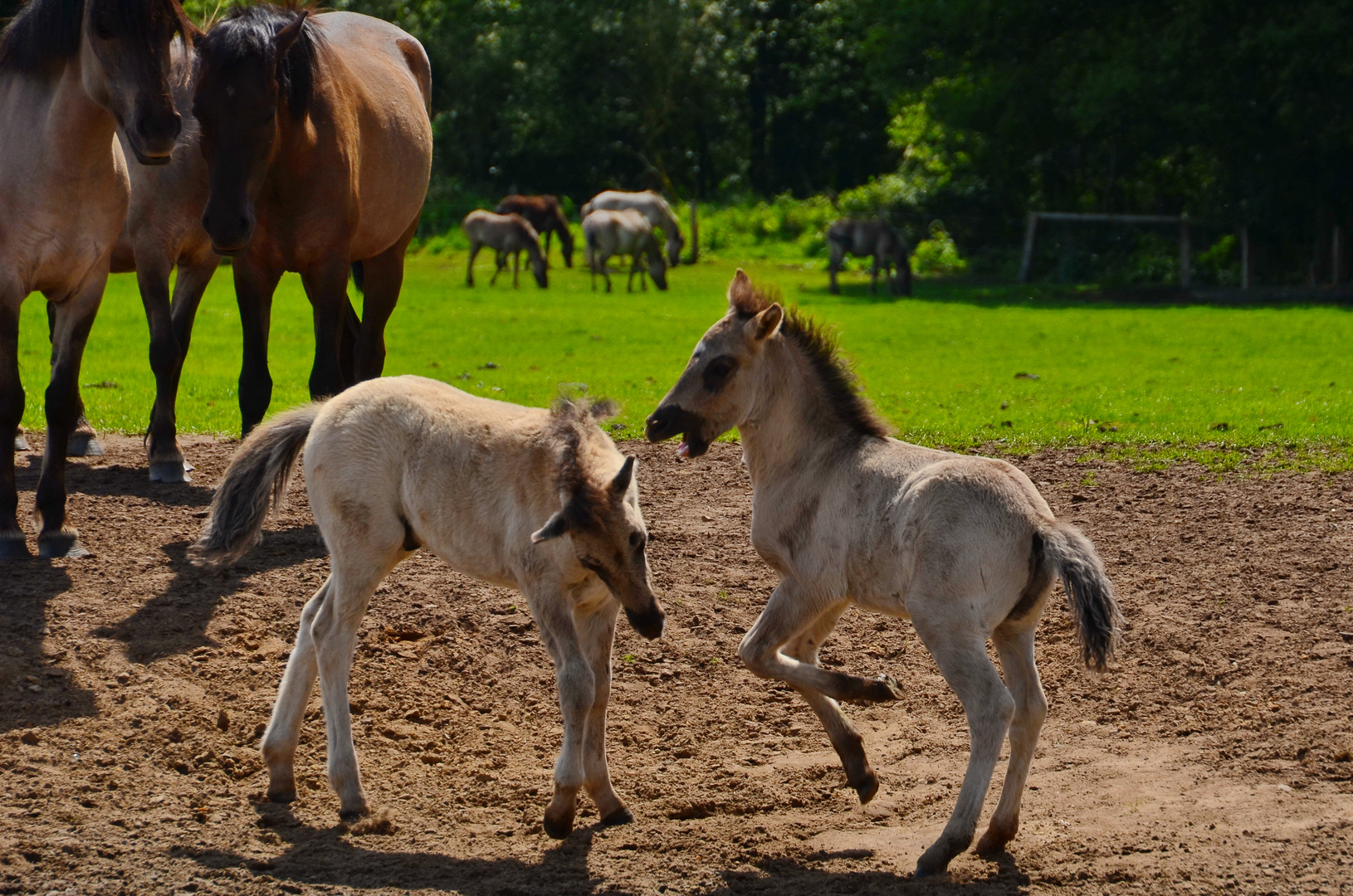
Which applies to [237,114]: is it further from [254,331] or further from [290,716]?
[290,716]

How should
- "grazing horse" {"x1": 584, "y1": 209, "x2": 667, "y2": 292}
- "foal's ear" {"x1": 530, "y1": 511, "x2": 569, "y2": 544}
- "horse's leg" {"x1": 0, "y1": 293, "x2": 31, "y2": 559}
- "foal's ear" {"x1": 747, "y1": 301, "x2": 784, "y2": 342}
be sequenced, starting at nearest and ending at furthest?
"foal's ear" {"x1": 530, "y1": 511, "x2": 569, "y2": 544}
"foal's ear" {"x1": 747, "y1": 301, "x2": 784, "y2": 342}
"horse's leg" {"x1": 0, "y1": 293, "x2": 31, "y2": 559}
"grazing horse" {"x1": 584, "y1": 209, "x2": 667, "y2": 292}

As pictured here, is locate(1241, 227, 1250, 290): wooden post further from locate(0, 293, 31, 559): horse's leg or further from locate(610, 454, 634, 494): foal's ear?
locate(610, 454, 634, 494): foal's ear

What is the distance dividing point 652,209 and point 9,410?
29.4 meters

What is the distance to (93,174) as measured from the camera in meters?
7.04

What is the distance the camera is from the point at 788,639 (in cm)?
520

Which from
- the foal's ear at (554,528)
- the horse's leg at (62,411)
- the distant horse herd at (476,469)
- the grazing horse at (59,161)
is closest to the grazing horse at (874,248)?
the distant horse herd at (476,469)

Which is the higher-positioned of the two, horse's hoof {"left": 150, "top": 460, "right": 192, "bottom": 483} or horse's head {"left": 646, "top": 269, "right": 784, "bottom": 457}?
horse's head {"left": 646, "top": 269, "right": 784, "bottom": 457}

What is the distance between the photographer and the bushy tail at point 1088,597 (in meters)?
4.56

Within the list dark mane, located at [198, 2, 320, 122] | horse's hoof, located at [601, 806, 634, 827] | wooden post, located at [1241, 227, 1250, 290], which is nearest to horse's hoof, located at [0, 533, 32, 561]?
dark mane, located at [198, 2, 320, 122]

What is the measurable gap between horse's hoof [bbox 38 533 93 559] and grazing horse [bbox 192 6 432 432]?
1602mm

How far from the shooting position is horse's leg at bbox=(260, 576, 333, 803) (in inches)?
203

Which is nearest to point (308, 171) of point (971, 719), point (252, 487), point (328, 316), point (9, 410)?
point (328, 316)

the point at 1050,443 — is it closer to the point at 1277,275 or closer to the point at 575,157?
the point at 1277,275

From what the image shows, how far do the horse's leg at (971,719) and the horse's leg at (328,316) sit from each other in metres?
4.61
